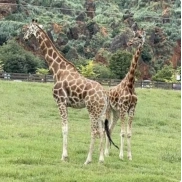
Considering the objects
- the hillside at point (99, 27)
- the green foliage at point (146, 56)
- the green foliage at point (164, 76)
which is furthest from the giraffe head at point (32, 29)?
the green foliage at point (146, 56)

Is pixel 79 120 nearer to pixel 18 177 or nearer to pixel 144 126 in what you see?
pixel 144 126

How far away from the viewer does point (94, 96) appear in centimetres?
1053

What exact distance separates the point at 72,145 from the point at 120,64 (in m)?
31.0

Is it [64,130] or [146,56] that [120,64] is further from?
[64,130]

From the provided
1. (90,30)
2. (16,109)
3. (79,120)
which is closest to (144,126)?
(79,120)

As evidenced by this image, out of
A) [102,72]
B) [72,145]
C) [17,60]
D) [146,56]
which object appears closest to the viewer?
[72,145]

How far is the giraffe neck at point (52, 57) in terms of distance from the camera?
1124 centimetres

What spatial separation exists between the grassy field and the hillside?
1120 inches

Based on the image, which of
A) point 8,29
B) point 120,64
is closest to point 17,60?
point 120,64

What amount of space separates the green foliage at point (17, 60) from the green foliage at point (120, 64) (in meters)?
6.76

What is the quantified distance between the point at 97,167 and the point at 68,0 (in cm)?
6938

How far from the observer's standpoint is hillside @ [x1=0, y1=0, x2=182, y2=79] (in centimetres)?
5419

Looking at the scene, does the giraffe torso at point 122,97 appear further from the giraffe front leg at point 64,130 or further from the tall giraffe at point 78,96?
the giraffe front leg at point 64,130

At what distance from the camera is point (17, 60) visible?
42.6 meters
